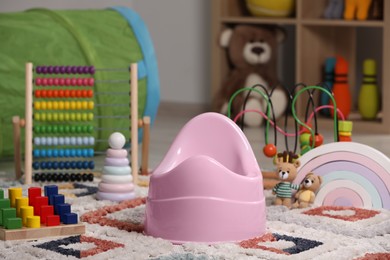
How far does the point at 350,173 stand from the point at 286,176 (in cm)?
14

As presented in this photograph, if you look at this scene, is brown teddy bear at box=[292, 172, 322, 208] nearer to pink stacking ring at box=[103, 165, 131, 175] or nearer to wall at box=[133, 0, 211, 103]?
pink stacking ring at box=[103, 165, 131, 175]

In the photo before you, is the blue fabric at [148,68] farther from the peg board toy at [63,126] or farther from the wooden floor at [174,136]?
the peg board toy at [63,126]

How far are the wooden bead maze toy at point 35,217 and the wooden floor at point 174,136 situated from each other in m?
0.66

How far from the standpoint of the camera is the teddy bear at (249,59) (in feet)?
11.7

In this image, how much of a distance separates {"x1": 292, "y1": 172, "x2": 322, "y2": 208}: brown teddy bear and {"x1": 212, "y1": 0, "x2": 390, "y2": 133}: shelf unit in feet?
4.09

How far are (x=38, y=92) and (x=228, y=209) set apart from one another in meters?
0.84

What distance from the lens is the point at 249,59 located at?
357 cm

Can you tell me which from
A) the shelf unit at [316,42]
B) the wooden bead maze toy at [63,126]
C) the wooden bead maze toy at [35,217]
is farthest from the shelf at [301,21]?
the wooden bead maze toy at [35,217]

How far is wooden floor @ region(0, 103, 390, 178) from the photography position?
8.98 ft

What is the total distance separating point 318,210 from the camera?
6.63 ft

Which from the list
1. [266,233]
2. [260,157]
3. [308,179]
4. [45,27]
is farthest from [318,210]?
[45,27]

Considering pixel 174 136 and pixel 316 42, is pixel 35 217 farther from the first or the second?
pixel 316 42

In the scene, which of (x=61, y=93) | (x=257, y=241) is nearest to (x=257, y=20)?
(x=61, y=93)

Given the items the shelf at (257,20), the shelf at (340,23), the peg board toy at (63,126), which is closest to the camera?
A: the peg board toy at (63,126)
